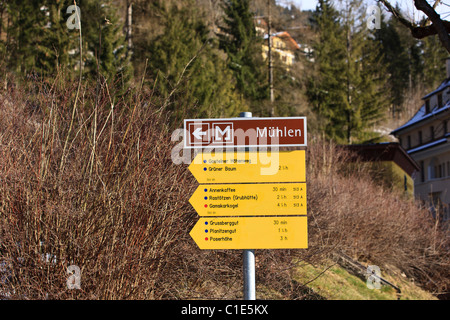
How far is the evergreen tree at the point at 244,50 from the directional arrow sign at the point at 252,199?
24893 millimetres

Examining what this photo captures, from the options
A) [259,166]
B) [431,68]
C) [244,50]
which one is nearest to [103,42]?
[259,166]

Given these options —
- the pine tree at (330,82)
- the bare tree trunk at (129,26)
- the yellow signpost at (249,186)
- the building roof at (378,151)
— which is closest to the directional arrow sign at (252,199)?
the yellow signpost at (249,186)

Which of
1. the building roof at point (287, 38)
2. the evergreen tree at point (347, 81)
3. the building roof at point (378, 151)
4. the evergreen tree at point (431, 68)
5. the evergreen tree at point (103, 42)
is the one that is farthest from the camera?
the evergreen tree at point (431, 68)

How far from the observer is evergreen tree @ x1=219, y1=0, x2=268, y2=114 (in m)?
31.5

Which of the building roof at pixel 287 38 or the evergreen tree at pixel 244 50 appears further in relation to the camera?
the evergreen tree at pixel 244 50

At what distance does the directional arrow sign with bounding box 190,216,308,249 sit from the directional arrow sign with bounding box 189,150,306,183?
0.30 meters

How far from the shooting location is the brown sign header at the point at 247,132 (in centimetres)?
397

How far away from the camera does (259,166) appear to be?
4004 millimetres

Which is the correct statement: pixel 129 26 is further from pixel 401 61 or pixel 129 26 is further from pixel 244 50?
pixel 401 61

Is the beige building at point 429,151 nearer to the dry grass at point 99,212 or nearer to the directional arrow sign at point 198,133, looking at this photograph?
the dry grass at point 99,212
